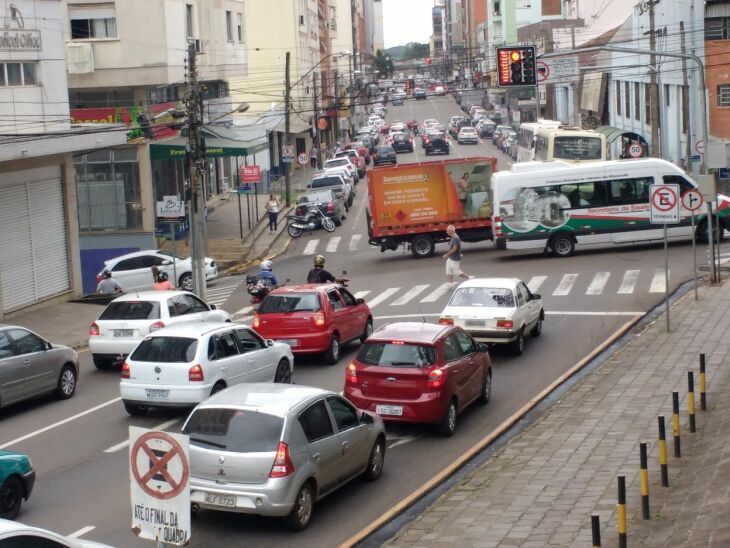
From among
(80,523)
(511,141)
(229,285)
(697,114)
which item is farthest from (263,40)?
(80,523)

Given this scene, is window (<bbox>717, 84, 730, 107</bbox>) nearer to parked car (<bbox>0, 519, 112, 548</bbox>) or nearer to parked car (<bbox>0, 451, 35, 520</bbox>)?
parked car (<bbox>0, 451, 35, 520</bbox>)

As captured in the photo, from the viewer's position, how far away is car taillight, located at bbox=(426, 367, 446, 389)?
15.4m

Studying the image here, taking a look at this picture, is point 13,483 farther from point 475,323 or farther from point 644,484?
point 475,323

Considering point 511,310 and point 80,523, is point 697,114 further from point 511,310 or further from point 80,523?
point 80,523

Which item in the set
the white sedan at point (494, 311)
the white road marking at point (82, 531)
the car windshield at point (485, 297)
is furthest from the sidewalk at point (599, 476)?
the white road marking at point (82, 531)

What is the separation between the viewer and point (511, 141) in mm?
81688

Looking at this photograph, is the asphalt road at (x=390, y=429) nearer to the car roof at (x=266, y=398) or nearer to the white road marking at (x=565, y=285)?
the white road marking at (x=565, y=285)

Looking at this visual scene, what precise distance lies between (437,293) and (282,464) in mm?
19188

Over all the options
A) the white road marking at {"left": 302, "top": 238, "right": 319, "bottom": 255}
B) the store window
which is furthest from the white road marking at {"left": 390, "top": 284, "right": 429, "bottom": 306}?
the store window

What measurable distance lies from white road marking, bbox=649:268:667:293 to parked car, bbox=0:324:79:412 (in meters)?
15.0

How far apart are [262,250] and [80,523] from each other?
108 feet

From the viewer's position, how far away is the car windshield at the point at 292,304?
68.2ft

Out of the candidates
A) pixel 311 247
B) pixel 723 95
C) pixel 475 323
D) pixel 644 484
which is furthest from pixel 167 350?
pixel 723 95

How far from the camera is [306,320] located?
67.7 feet
